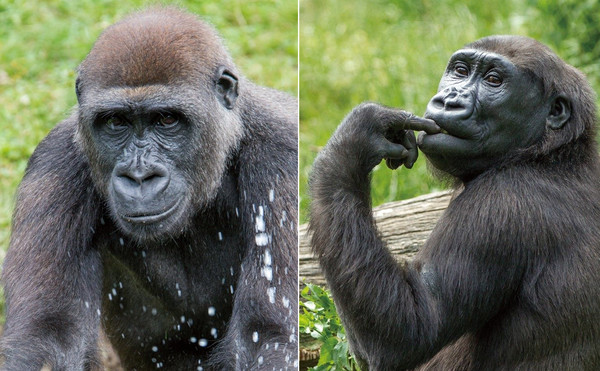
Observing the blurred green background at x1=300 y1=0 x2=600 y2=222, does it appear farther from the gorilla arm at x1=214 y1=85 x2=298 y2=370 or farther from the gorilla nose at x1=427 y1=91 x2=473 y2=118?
the gorilla nose at x1=427 y1=91 x2=473 y2=118

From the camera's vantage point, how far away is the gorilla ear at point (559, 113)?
3.34 m

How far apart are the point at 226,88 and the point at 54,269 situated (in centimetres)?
99

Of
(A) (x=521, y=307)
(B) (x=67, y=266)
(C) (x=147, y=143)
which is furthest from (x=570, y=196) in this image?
(B) (x=67, y=266)

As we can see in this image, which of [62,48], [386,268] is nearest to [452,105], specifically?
[386,268]

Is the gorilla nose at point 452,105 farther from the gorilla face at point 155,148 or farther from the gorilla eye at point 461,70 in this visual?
the gorilla face at point 155,148

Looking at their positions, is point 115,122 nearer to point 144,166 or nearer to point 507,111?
point 144,166

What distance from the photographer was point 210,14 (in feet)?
22.7

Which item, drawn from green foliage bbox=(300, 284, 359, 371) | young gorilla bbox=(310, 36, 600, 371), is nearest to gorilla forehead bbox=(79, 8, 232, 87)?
young gorilla bbox=(310, 36, 600, 371)

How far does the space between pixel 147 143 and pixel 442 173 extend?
3.77 ft

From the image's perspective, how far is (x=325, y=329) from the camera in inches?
156

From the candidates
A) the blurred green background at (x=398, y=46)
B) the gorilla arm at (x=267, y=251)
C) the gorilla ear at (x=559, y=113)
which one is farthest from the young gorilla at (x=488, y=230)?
the blurred green background at (x=398, y=46)

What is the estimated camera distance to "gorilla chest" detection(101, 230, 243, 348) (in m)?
3.99

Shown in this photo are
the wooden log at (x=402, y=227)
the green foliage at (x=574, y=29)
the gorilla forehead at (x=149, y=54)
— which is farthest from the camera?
the green foliage at (x=574, y=29)

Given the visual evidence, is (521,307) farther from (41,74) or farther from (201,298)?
(41,74)
